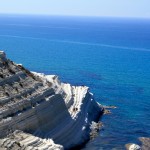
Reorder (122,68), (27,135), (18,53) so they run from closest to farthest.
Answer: (27,135), (122,68), (18,53)

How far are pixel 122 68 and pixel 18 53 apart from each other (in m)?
43.2

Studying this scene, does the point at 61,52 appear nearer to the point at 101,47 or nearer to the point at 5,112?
the point at 101,47

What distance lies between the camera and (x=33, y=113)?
52.2m

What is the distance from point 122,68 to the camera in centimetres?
13125

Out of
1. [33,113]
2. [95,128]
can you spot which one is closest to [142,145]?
[95,128]

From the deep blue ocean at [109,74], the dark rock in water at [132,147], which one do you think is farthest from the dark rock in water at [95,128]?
the dark rock in water at [132,147]

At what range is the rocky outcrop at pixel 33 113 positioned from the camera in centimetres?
4831

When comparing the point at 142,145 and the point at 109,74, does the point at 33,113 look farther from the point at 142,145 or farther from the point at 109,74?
the point at 109,74

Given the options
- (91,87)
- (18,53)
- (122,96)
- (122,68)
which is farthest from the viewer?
(18,53)

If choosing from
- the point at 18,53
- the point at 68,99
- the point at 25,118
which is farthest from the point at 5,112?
the point at 18,53

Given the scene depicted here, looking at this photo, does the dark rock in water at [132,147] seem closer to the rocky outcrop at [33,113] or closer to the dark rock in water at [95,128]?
the dark rock in water at [95,128]

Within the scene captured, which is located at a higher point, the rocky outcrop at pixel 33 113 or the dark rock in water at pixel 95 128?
the rocky outcrop at pixel 33 113

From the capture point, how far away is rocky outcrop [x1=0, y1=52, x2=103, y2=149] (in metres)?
48.3

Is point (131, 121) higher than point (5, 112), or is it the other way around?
point (5, 112)
